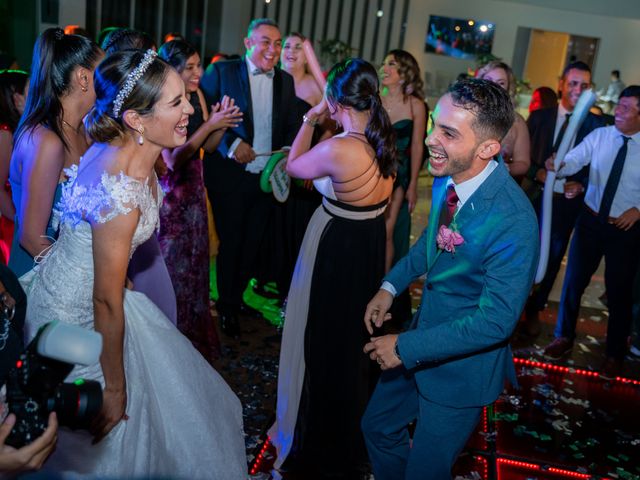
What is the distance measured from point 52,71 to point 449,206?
5.48 feet

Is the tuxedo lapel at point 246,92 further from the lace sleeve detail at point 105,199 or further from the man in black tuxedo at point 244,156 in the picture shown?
the lace sleeve detail at point 105,199

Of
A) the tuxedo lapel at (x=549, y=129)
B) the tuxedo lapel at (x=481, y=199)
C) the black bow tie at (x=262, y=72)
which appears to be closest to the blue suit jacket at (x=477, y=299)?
the tuxedo lapel at (x=481, y=199)

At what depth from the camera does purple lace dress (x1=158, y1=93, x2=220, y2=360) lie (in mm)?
3363

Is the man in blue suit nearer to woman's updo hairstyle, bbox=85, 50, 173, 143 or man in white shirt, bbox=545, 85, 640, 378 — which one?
woman's updo hairstyle, bbox=85, 50, 173, 143

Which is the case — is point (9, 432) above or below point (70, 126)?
below

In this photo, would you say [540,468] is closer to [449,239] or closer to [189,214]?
[449,239]

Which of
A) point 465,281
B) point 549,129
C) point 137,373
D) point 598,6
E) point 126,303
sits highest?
point 598,6

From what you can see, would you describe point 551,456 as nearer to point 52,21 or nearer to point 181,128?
point 181,128

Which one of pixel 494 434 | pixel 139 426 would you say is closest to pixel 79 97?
pixel 139 426

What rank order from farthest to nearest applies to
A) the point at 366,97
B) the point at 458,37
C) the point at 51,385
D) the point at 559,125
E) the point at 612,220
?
the point at 458,37 < the point at 559,125 < the point at 612,220 < the point at 366,97 < the point at 51,385

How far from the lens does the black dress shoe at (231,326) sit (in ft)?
13.0

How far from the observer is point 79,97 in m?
2.56

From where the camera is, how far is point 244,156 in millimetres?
3938

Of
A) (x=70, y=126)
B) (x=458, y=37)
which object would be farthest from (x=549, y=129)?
(x=458, y=37)
